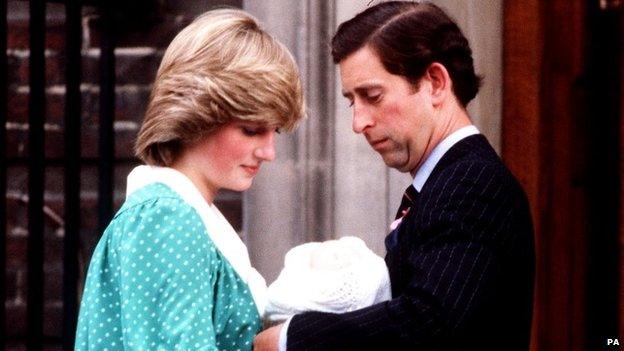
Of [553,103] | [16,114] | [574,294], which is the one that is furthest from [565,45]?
[16,114]

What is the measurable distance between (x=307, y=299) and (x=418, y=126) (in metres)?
0.47

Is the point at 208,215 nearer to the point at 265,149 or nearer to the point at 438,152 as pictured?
the point at 265,149

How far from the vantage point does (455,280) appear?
8.71 feet

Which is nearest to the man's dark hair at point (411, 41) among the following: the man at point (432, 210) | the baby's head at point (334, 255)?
the man at point (432, 210)

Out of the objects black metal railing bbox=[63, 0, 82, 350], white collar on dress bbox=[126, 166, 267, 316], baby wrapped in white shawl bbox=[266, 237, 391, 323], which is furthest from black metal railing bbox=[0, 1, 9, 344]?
baby wrapped in white shawl bbox=[266, 237, 391, 323]

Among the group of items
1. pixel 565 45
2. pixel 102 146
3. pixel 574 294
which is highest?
pixel 565 45

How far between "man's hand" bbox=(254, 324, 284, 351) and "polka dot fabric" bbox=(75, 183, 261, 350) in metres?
0.02

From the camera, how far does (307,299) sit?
8.84ft

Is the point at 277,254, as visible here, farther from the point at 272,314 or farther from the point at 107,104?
the point at 272,314

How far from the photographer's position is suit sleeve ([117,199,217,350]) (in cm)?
255

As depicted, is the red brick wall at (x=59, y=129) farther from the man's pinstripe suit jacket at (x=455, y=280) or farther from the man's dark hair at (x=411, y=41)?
the man's pinstripe suit jacket at (x=455, y=280)

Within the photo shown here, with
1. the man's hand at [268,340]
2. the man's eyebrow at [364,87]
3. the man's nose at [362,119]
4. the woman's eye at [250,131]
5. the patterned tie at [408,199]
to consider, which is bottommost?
the man's hand at [268,340]

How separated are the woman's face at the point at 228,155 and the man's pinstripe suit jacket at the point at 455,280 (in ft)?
0.93

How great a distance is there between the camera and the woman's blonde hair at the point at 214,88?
106 inches
